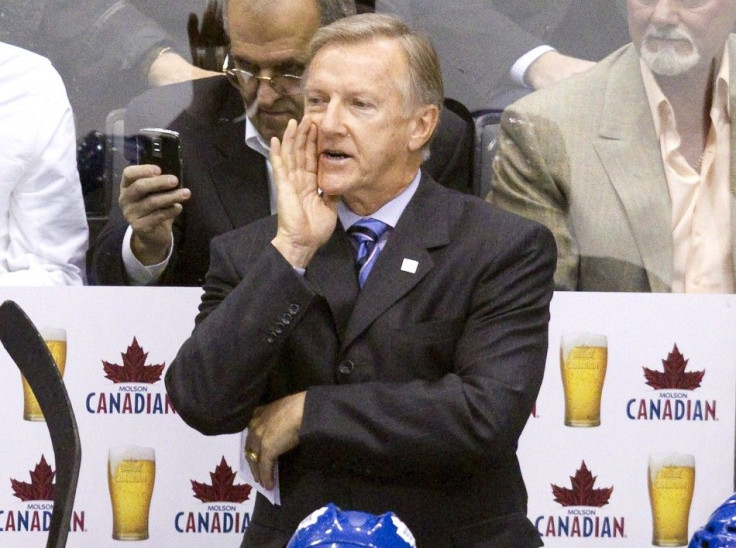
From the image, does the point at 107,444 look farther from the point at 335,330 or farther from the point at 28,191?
the point at 335,330

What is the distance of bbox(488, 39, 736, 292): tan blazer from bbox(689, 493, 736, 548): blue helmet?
6.68 ft

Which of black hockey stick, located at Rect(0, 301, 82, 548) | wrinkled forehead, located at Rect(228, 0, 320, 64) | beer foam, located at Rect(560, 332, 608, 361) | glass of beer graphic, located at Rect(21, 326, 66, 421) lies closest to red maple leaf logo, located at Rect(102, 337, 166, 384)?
glass of beer graphic, located at Rect(21, 326, 66, 421)

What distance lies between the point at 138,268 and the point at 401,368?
4.76ft

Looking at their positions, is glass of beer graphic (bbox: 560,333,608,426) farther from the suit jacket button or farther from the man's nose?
the suit jacket button

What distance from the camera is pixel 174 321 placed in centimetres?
386

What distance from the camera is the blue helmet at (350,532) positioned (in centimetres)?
168

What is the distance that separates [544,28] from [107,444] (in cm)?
173

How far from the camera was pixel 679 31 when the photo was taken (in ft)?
12.9

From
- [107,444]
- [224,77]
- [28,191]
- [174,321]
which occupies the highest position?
[224,77]

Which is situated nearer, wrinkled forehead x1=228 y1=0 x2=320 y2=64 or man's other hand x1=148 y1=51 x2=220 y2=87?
wrinkled forehead x1=228 y1=0 x2=320 y2=64

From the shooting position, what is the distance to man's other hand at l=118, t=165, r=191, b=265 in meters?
3.76

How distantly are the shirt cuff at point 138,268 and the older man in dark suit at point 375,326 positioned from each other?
3.55 feet

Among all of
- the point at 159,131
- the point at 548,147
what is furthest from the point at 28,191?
the point at 548,147

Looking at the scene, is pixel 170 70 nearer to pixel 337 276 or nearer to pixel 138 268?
pixel 138 268
